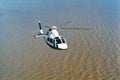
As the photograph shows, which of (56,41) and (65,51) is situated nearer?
(56,41)

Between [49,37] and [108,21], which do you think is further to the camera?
[108,21]

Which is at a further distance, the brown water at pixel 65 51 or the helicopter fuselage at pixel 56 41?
the helicopter fuselage at pixel 56 41

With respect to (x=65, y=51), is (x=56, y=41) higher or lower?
higher

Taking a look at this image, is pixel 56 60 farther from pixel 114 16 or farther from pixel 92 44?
pixel 114 16

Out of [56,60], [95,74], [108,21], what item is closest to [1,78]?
[56,60]

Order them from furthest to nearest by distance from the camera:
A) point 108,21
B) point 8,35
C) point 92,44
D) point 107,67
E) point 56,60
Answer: point 108,21, point 8,35, point 92,44, point 56,60, point 107,67

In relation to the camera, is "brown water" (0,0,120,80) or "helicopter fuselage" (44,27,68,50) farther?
"helicopter fuselage" (44,27,68,50)

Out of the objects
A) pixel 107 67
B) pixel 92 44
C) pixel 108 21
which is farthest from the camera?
pixel 108 21

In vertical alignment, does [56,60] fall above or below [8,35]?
below
